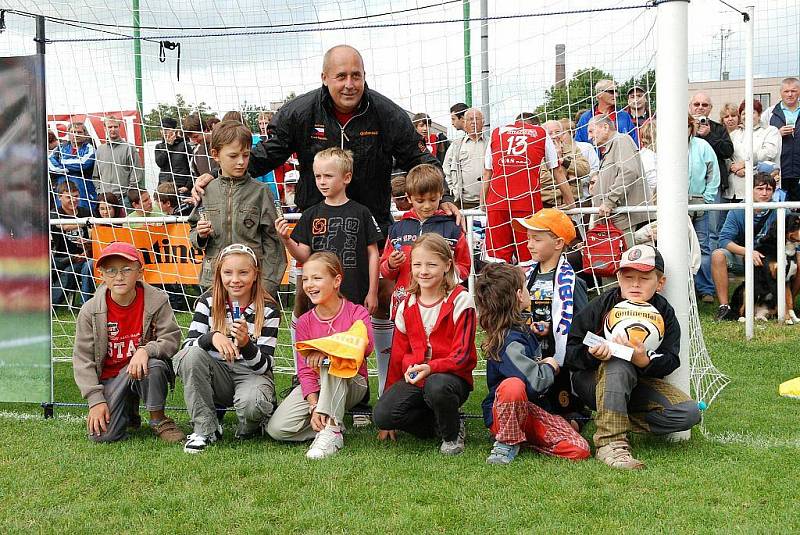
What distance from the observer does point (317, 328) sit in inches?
177

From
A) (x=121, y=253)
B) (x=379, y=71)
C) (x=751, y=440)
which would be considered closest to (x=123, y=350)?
(x=121, y=253)

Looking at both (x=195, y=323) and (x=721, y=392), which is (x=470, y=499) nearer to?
(x=195, y=323)

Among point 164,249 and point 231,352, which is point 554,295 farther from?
point 164,249

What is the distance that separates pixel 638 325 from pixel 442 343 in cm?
98

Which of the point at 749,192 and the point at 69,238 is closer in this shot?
the point at 749,192

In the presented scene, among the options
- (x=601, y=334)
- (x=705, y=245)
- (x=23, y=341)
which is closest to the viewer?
(x=601, y=334)

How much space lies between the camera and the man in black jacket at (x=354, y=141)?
16.2ft

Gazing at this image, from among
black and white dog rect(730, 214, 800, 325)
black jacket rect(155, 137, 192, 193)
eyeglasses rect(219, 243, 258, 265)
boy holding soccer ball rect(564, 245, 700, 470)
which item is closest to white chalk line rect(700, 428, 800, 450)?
boy holding soccer ball rect(564, 245, 700, 470)

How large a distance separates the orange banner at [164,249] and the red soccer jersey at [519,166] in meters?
3.24

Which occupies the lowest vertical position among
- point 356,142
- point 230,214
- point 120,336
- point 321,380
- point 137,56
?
point 321,380

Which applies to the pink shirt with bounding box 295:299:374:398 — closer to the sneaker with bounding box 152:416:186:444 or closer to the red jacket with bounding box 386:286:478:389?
the red jacket with bounding box 386:286:478:389

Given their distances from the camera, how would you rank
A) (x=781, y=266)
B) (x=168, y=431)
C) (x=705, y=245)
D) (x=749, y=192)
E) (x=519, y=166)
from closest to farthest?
(x=168, y=431), (x=519, y=166), (x=749, y=192), (x=781, y=266), (x=705, y=245)

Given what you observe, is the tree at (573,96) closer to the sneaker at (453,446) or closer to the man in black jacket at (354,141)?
the man in black jacket at (354,141)

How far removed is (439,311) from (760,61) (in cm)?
630
